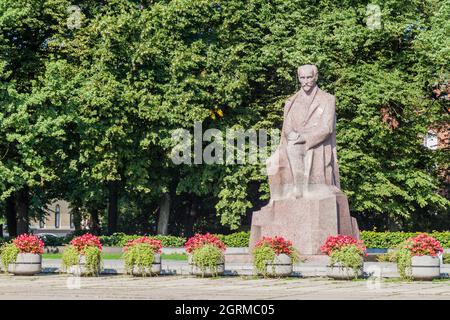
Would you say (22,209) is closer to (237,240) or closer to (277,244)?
(237,240)

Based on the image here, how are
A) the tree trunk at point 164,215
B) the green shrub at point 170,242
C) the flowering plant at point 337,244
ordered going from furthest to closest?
the tree trunk at point 164,215 → the green shrub at point 170,242 → the flowering plant at point 337,244

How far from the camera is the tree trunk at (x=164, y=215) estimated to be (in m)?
49.3

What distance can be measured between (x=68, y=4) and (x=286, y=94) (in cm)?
1234

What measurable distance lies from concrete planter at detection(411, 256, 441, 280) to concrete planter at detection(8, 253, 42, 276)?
11.1m

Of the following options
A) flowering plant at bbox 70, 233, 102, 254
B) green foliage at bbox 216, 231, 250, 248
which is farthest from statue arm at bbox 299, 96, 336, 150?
green foliage at bbox 216, 231, 250, 248

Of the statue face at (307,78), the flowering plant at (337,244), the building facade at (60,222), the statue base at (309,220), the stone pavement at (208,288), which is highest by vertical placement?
the statue face at (307,78)

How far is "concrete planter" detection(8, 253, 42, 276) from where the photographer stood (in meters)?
26.8

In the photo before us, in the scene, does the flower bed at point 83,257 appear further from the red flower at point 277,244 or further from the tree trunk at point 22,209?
the tree trunk at point 22,209

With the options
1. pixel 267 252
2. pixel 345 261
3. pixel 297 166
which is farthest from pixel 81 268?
pixel 297 166

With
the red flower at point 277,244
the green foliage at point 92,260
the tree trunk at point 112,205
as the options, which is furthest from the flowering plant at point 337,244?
the tree trunk at point 112,205

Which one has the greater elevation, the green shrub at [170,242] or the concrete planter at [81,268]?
the green shrub at [170,242]

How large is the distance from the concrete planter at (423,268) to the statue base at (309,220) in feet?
17.9

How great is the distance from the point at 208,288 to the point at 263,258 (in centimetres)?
386

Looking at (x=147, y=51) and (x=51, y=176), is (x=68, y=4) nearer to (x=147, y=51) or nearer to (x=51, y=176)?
(x=147, y=51)
